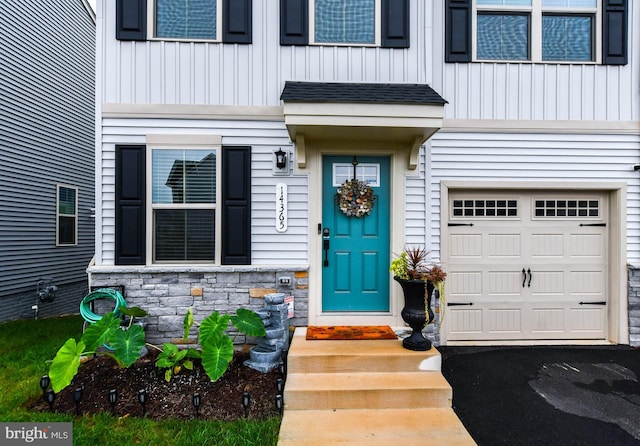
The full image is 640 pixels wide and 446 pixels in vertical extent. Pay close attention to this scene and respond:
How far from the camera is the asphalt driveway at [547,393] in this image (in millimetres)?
2391

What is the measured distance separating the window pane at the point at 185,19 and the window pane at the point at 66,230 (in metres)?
5.41

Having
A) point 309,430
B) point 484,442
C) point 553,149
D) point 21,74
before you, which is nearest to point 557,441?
point 484,442

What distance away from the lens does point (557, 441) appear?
2.31 m

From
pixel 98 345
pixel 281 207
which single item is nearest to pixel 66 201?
pixel 98 345

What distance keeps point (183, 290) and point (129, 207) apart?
1.10 m

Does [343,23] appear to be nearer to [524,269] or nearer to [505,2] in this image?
[505,2]

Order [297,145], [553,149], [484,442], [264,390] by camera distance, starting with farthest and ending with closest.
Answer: [553,149], [297,145], [264,390], [484,442]

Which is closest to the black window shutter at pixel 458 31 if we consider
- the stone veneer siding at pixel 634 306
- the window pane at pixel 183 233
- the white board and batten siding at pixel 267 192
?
the white board and batten siding at pixel 267 192

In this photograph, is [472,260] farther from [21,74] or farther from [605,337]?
[21,74]

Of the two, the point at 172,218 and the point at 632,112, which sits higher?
the point at 632,112

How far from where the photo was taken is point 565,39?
12.8 ft

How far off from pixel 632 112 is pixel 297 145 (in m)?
4.09

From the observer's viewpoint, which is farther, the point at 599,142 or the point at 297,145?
the point at 599,142

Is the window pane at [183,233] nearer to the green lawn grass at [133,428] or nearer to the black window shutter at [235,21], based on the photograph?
the green lawn grass at [133,428]
